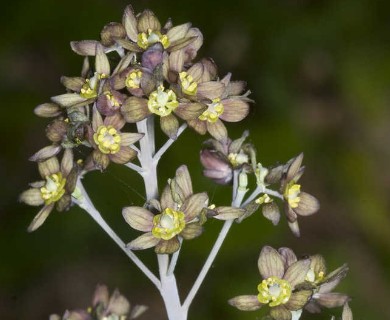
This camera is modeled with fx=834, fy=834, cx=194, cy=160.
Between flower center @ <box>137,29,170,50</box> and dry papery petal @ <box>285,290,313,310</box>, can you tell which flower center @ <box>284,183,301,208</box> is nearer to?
dry papery petal @ <box>285,290,313,310</box>

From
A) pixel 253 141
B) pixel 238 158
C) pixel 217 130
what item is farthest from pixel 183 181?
pixel 253 141

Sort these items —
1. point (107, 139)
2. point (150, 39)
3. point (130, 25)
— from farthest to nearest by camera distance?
point (130, 25)
point (150, 39)
point (107, 139)

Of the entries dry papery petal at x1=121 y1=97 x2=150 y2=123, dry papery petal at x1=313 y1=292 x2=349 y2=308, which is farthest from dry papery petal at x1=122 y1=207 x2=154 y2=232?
dry papery petal at x1=313 y1=292 x2=349 y2=308

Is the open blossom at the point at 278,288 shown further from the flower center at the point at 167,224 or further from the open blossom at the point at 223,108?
the open blossom at the point at 223,108

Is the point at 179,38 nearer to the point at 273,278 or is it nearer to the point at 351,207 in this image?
the point at 273,278

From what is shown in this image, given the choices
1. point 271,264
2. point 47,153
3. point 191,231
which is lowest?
point 271,264

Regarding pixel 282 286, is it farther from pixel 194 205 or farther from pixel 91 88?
pixel 91 88

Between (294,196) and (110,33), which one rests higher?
(110,33)
